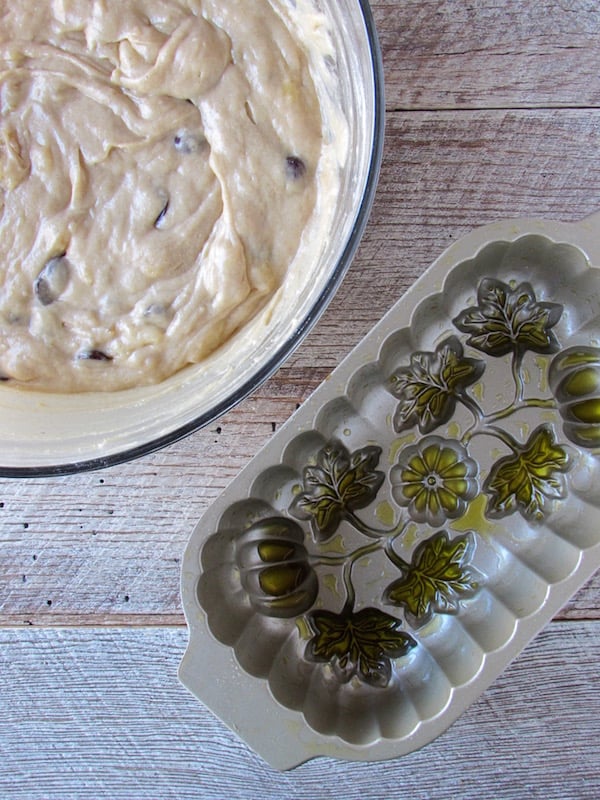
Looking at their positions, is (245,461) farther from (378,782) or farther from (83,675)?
(378,782)

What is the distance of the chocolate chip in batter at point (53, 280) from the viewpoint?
37.4 inches

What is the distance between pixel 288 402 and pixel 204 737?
56 centimetres

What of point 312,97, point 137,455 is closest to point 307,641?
point 137,455

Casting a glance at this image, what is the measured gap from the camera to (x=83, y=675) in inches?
44.1

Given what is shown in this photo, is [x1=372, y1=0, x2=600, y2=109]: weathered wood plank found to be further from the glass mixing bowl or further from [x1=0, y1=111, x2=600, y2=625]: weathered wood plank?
the glass mixing bowl

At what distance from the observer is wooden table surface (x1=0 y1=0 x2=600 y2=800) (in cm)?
102

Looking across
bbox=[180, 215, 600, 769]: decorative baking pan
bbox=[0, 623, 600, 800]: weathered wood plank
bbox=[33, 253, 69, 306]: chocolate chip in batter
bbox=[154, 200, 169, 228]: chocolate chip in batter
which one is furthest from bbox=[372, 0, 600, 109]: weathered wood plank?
bbox=[0, 623, 600, 800]: weathered wood plank

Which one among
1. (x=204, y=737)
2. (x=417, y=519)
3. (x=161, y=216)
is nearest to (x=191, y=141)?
(x=161, y=216)

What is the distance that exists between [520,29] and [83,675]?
3.92 ft

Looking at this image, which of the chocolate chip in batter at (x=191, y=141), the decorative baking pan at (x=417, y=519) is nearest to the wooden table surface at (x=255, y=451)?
the decorative baking pan at (x=417, y=519)

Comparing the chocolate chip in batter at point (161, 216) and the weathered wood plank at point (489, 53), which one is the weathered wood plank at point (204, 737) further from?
the weathered wood plank at point (489, 53)

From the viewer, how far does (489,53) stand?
1016 millimetres

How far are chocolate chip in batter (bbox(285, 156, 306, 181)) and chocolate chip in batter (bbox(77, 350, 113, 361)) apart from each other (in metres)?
0.35

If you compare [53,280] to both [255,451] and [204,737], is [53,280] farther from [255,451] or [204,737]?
[204,737]
